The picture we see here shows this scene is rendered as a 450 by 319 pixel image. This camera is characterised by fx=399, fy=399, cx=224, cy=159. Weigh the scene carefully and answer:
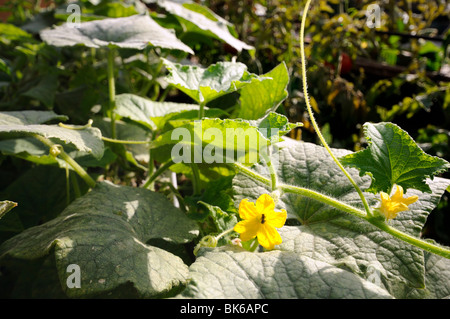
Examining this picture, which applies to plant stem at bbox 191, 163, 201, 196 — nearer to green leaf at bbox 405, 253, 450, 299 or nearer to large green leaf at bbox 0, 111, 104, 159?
large green leaf at bbox 0, 111, 104, 159

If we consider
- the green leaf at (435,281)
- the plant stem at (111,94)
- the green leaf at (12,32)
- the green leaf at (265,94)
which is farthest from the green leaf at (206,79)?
the green leaf at (12,32)

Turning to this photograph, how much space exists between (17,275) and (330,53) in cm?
127

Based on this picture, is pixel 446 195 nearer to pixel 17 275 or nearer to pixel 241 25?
pixel 241 25

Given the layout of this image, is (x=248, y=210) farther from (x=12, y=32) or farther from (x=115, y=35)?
(x=12, y=32)

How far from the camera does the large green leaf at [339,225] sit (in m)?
0.57

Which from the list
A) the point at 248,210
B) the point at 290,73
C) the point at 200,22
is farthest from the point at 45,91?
the point at 248,210

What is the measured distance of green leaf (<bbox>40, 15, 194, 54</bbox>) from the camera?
864 mm

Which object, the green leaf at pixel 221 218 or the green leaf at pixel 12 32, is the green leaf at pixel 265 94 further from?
the green leaf at pixel 12 32

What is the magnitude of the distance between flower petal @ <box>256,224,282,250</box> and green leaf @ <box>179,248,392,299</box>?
17mm

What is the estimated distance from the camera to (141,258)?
0.55m

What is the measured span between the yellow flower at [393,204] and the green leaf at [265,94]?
0.97 ft

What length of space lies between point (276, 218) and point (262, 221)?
20mm

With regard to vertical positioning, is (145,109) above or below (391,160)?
below

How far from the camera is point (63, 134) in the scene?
0.63 meters
